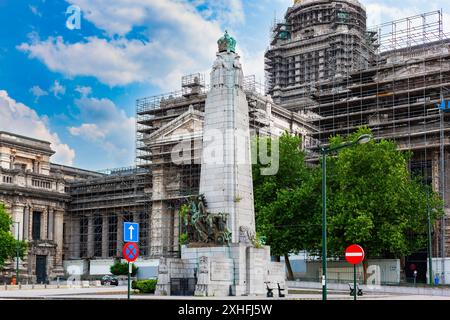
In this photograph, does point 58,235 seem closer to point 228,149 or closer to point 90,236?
point 90,236

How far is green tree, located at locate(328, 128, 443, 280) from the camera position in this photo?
194 ft

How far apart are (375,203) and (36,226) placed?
170 feet

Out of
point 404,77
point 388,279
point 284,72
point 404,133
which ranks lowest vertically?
point 388,279

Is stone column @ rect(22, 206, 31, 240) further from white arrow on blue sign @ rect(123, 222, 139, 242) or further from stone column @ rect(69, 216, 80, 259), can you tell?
white arrow on blue sign @ rect(123, 222, 139, 242)

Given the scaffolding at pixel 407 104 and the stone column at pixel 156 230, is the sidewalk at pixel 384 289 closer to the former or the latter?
the scaffolding at pixel 407 104

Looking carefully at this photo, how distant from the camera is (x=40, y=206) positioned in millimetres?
95500

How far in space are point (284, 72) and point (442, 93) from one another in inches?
1616

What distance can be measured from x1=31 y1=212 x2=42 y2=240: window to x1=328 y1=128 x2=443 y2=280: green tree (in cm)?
4593

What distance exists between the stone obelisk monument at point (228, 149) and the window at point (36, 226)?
5955 centimetres

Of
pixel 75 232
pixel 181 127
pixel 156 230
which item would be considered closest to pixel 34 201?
pixel 75 232

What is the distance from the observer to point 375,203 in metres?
59.8

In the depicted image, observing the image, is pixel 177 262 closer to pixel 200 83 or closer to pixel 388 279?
pixel 388 279

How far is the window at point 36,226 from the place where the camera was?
314 feet
